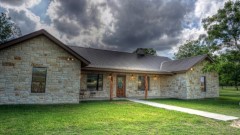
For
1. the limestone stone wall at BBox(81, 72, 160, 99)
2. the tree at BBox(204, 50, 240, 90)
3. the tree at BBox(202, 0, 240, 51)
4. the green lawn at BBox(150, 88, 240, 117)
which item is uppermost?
the tree at BBox(202, 0, 240, 51)

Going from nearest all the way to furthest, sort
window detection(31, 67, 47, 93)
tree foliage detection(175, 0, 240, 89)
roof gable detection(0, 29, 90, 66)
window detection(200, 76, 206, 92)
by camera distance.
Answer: roof gable detection(0, 29, 90, 66)
window detection(31, 67, 47, 93)
tree foliage detection(175, 0, 240, 89)
window detection(200, 76, 206, 92)

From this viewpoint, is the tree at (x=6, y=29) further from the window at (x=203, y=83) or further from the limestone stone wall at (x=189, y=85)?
the window at (x=203, y=83)

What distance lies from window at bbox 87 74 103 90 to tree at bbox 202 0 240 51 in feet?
31.5

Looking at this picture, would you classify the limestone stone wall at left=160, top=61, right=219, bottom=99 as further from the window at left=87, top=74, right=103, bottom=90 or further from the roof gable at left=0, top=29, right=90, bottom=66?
the roof gable at left=0, top=29, right=90, bottom=66

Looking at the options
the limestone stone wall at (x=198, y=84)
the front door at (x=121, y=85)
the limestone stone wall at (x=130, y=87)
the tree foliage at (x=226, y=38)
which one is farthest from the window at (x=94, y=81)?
the tree foliage at (x=226, y=38)

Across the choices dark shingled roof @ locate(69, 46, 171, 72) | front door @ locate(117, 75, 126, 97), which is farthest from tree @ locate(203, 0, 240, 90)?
front door @ locate(117, 75, 126, 97)

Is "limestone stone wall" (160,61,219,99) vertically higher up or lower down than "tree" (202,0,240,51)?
lower down

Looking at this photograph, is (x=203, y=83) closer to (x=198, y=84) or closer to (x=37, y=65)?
(x=198, y=84)

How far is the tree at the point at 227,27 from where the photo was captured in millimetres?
11828

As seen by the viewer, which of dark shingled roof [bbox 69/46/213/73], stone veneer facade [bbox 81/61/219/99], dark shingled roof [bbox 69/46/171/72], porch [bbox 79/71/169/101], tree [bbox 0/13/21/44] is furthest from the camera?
tree [bbox 0/13/21/44]

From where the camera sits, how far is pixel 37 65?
9.49 metres

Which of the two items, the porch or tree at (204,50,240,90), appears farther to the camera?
the porch

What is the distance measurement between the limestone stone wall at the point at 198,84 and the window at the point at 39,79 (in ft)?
38.9

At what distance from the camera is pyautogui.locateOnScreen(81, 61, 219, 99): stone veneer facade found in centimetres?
1416
